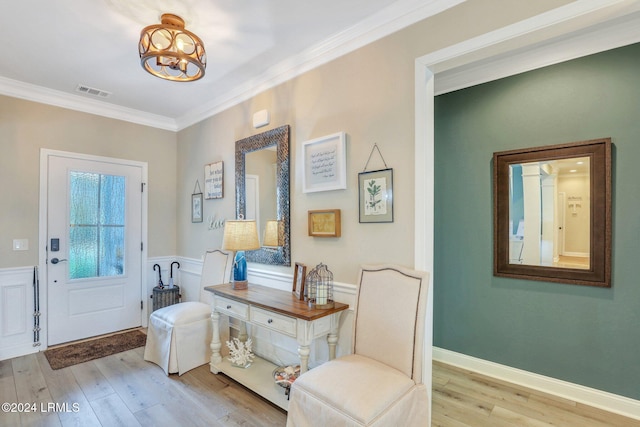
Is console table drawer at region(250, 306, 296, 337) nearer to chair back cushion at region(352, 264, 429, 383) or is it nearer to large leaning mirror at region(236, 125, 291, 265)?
chair back cushion at region(352, 264, 429, 383)

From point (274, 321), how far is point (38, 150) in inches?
129

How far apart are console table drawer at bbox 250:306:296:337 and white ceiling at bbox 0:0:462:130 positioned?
2039 mm

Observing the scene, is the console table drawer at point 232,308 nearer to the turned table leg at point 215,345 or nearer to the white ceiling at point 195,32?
the turned table leg at point 215,345

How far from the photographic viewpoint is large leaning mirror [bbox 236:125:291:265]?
284 centimetres

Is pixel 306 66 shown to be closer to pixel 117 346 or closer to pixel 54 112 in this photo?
pixel 54 112

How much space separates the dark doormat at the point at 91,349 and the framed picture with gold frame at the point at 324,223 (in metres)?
2.53

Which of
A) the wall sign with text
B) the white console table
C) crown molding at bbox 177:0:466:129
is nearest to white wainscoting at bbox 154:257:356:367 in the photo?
the white console table

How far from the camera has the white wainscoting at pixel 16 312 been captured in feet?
10.3

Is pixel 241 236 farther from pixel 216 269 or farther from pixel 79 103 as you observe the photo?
pixel 79 103

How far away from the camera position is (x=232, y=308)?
2.65m

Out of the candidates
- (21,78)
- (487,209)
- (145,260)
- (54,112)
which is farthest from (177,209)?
(487,209)

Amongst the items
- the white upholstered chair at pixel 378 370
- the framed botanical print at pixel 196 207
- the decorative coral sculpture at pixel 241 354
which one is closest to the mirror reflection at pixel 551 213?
the white upholstered chair at pixel 378 370

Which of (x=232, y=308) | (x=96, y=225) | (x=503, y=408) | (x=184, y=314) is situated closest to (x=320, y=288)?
(x=232, y=308)

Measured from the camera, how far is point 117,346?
3.43m
